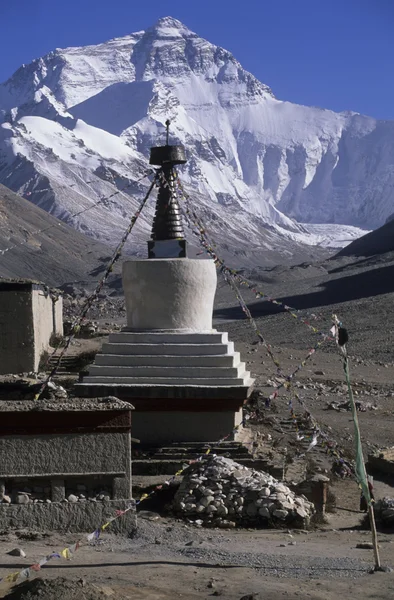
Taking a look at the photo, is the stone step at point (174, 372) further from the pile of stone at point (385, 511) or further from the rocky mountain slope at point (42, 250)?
the rocky mountain slope at point (42, 250)

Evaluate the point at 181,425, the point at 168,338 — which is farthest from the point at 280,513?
the point at 168,338

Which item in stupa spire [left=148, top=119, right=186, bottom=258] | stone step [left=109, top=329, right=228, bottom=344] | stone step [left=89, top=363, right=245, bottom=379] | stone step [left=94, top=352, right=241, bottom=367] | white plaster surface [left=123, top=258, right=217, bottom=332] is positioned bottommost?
stone step [left=89, top=363, right=245, bottom=379]

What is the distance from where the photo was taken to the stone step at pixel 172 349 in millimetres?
9766

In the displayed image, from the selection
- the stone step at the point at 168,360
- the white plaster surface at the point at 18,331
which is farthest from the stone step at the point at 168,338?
the white plaster surface at the point at 18,331

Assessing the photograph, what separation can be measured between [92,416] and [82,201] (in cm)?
9179

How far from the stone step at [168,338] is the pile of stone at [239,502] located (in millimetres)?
2337

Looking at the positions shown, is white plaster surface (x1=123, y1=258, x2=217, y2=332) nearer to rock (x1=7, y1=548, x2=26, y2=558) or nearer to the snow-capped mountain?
rock (x1=7, y1=548, x2=26, y2=558)

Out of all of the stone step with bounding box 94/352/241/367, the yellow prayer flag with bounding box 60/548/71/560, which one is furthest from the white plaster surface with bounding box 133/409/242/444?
the yellow prayer flag with bounding box 60/548/71/560

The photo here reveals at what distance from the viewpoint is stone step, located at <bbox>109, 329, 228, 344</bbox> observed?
988 centimetres

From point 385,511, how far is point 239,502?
1.22m

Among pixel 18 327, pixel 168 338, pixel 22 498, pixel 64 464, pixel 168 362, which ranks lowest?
pixel 22 498

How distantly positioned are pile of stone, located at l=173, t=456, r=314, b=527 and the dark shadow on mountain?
30.5 meters

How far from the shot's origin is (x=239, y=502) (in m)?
7.57

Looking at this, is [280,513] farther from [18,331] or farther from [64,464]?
[18,331]
